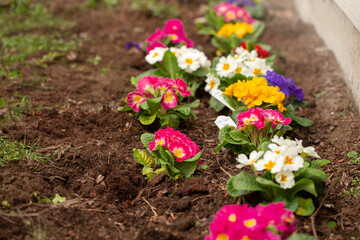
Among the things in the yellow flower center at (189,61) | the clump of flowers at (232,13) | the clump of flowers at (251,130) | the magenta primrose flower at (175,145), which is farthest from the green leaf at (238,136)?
the clump of flowers at (232,13)

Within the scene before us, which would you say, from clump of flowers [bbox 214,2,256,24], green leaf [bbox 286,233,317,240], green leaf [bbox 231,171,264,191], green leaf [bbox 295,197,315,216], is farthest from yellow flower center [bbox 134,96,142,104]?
clump of flowers [bbox 214,2,256,24]

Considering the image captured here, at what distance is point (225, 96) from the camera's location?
11.0 feet

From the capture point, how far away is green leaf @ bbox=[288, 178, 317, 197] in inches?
91.7

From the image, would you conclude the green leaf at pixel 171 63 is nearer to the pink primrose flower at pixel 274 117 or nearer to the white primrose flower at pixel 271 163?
the pink primrose flower at pixel 274 117

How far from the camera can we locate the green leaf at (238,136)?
9.29ft

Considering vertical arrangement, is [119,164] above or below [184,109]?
below

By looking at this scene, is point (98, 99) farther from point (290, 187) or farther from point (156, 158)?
point (290, 187)

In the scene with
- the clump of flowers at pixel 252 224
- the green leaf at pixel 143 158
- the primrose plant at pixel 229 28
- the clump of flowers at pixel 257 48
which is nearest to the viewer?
the clump of flowers at pixel 252 224

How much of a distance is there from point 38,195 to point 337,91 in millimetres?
2860

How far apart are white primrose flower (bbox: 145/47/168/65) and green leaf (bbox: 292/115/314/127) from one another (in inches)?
54.4

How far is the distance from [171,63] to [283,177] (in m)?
1.87

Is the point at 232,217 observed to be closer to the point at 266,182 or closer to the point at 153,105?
the point at 266,182

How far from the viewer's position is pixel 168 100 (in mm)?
3236

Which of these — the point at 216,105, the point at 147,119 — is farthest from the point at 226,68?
the point at 147,119
